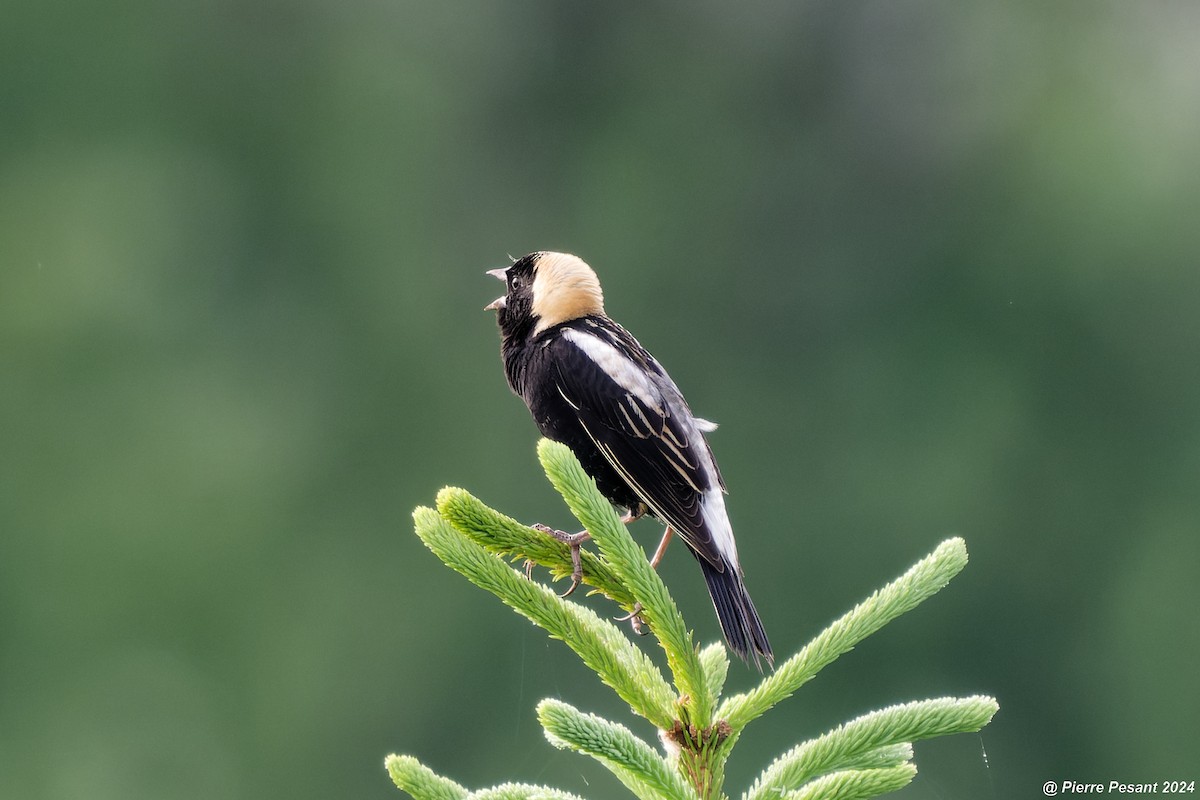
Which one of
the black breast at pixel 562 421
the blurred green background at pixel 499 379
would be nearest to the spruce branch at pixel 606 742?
the black breast at pixel 562 421

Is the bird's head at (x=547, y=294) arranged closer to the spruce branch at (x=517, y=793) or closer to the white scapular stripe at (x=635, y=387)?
the white scapular stripe at (x=635, y=387)

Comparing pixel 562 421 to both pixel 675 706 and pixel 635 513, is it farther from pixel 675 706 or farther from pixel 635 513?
pixel 675 706

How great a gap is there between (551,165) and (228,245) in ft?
18.9

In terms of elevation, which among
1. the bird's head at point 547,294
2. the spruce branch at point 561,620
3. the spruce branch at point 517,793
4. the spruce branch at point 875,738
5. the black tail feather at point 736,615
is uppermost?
the bird's head at point 547,294

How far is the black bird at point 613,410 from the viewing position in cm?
294

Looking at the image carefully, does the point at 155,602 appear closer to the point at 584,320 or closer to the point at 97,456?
the point at 97,456

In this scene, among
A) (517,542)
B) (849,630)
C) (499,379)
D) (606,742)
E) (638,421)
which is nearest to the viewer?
(606,742)

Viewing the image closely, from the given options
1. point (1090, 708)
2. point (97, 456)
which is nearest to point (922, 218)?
point (1090, 708)

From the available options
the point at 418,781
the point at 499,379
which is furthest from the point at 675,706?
the point at 499,379

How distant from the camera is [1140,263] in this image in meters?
18.4

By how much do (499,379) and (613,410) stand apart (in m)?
13.9

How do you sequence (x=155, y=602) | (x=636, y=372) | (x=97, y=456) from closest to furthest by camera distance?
(x=636, y=372), (x=155, y=602), (x=97, y=456)

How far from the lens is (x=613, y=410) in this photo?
3.12 meters

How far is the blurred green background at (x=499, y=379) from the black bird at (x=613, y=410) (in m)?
7.76
